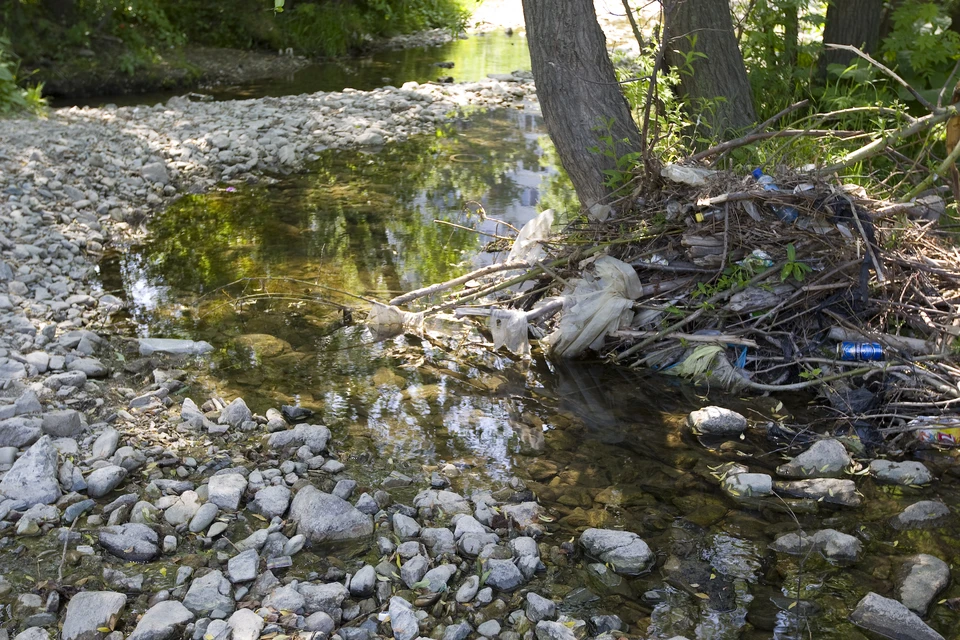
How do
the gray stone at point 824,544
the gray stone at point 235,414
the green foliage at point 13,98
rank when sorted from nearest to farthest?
the gray stone at point 824,544 → the gray stone at point 235,414 → the green foliage at point 13,98

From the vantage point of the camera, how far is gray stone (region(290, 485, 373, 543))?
302 centimetres

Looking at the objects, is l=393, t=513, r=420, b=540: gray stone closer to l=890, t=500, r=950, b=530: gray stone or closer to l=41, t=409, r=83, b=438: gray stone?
l=41, t=409, r=83, b=438: gray stone

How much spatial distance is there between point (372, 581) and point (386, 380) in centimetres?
175

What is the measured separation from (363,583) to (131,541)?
86 cm

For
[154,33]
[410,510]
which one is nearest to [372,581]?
[410,510]

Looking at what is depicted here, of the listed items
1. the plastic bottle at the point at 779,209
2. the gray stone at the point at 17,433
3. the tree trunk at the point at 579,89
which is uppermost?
the tree trunk at the point at 579,89

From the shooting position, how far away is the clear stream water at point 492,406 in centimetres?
286

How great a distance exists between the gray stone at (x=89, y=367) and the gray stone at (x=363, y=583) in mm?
2135

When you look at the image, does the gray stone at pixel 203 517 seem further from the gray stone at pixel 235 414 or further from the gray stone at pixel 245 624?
the gray stone at pixel 235 414

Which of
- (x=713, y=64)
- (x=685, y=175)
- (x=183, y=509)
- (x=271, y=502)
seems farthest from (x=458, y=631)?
(x=713, y=64)

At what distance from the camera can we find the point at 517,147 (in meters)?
9.40

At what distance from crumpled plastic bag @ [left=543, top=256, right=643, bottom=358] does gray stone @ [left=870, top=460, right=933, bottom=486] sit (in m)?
1.51

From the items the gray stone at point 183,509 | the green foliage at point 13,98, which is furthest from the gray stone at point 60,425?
the green foliage at point 13,98

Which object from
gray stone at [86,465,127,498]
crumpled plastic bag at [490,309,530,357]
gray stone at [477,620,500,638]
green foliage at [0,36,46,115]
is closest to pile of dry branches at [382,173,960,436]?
crumpled plastic bag at [490,309,530,357]
